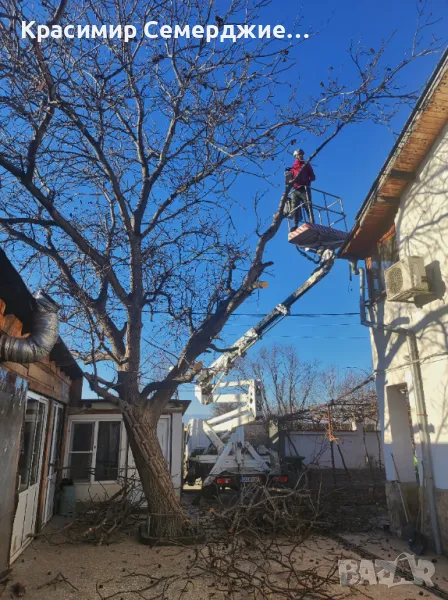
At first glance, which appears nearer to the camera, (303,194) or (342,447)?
(303,194)

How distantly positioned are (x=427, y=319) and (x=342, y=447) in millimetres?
13649

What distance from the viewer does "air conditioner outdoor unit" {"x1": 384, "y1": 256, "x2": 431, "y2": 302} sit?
25.6ft

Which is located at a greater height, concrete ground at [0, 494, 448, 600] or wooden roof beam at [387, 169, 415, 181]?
wooden roof beam at [387, 169, 415, 181]

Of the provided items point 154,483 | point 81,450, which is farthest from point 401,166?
point 81,450

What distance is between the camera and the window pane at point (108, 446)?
12211mm

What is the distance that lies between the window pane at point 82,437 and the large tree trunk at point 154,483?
4.59m

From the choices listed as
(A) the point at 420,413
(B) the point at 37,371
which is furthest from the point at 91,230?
(A) the point at 420,413

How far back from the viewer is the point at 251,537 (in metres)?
7.95

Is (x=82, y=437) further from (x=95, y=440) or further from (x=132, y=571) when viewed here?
(x=132, y=571)

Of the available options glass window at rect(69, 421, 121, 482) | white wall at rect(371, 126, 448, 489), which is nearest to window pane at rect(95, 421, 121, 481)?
glass window at rect(69, 421, 121, 482)

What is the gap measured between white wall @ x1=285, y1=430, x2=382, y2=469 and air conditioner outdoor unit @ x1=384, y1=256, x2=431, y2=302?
12.3 meters

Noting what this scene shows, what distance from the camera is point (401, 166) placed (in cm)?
889

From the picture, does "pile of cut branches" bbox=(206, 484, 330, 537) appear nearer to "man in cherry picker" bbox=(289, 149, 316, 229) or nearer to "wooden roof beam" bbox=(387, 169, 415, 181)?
"wooden roof beam" bbox=(387, 169, 415, 181)

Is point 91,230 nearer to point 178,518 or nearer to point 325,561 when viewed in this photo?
point 178,518
